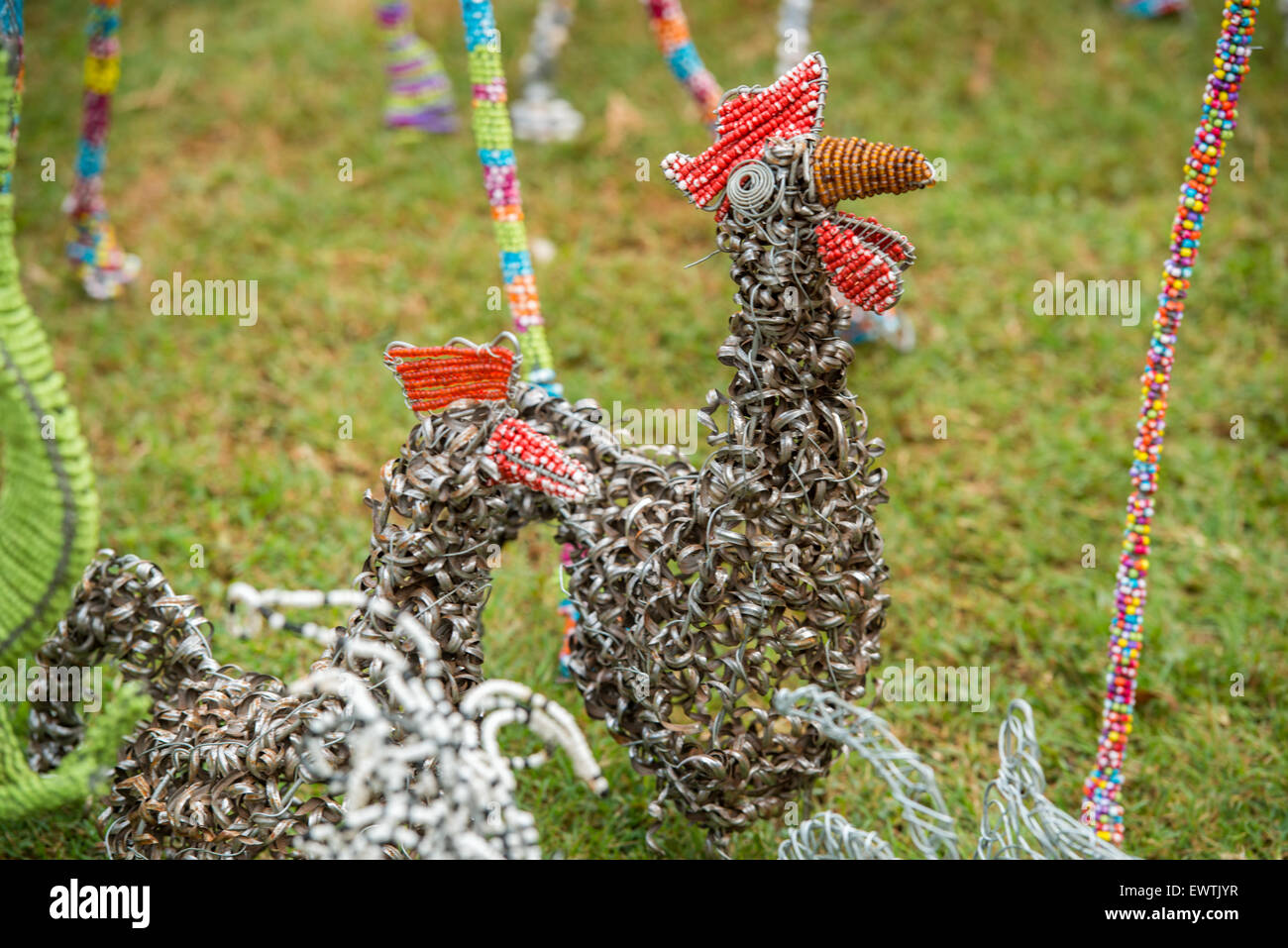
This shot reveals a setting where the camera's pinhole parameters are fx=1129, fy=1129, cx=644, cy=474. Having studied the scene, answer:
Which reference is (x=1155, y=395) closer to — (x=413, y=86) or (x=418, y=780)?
(x=418, y=780)

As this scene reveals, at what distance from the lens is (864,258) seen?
5.36ft

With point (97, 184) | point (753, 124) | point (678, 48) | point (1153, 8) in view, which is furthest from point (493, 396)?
point (1153, 8)

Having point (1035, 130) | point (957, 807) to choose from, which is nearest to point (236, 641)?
point (957, 807)

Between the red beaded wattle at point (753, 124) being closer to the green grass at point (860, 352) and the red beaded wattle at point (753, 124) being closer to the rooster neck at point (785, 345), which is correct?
the rooster neck at point (785, 345)

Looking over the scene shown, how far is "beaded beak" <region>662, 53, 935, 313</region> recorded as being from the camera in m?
1.57

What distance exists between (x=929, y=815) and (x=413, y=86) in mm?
3838

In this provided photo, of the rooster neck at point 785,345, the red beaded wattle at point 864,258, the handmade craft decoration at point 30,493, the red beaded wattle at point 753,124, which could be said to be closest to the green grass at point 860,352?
the handmade craft decoration at point 30,493

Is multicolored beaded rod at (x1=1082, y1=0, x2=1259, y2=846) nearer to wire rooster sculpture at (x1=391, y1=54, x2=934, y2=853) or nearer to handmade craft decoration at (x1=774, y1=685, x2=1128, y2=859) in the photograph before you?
handmade craft decoration at (x1=774, y1=685, x2=1128, y2=859)

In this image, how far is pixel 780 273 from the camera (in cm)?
167

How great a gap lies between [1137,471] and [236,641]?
1983mm

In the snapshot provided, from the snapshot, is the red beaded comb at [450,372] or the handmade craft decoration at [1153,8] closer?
the red beaded comb at [450,372]

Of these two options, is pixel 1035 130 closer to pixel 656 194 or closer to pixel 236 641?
pixel 656 194

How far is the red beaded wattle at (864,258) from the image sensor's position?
163cm

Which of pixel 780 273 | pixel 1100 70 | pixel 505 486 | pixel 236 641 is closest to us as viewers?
pixel 780 273
